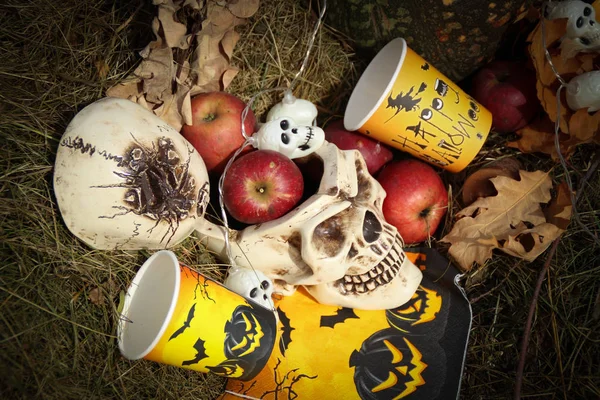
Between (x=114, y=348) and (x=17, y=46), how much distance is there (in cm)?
117

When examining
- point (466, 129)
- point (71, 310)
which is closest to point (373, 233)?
point (466, 129)

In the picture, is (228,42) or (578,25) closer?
(578,25)

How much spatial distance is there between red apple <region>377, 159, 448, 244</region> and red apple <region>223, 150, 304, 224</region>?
0.45 meters

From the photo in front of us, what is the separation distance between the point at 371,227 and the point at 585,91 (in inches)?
35.3

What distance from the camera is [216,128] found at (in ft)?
5.43

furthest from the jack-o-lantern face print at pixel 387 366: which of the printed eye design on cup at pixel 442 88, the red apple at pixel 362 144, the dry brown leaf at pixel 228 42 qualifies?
the dry brown leaf at pixel 228 42

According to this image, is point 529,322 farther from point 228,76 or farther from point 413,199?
point 228,76

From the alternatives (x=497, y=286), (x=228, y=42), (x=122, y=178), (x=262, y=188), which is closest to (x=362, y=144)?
(x=262, y=188)

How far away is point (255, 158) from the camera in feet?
5.16

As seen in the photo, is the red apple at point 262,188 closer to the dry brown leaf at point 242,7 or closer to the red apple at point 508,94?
the dry brown leaf at point 242,7

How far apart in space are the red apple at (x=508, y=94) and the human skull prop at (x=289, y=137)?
782 mm

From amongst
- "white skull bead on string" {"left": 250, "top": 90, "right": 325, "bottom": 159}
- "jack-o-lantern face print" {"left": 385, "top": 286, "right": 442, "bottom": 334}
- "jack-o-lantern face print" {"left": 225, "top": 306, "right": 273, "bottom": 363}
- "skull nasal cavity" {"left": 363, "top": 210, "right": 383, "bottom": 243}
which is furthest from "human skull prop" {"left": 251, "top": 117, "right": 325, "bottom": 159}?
"jack-o-lantern face print" {"left": 385, "top": 286, "right": 442, "bottom": 334}

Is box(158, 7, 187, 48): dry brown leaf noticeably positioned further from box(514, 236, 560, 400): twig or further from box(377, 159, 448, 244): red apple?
box(514, 236, 560, 400): twig

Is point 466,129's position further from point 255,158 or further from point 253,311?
point 253,311
